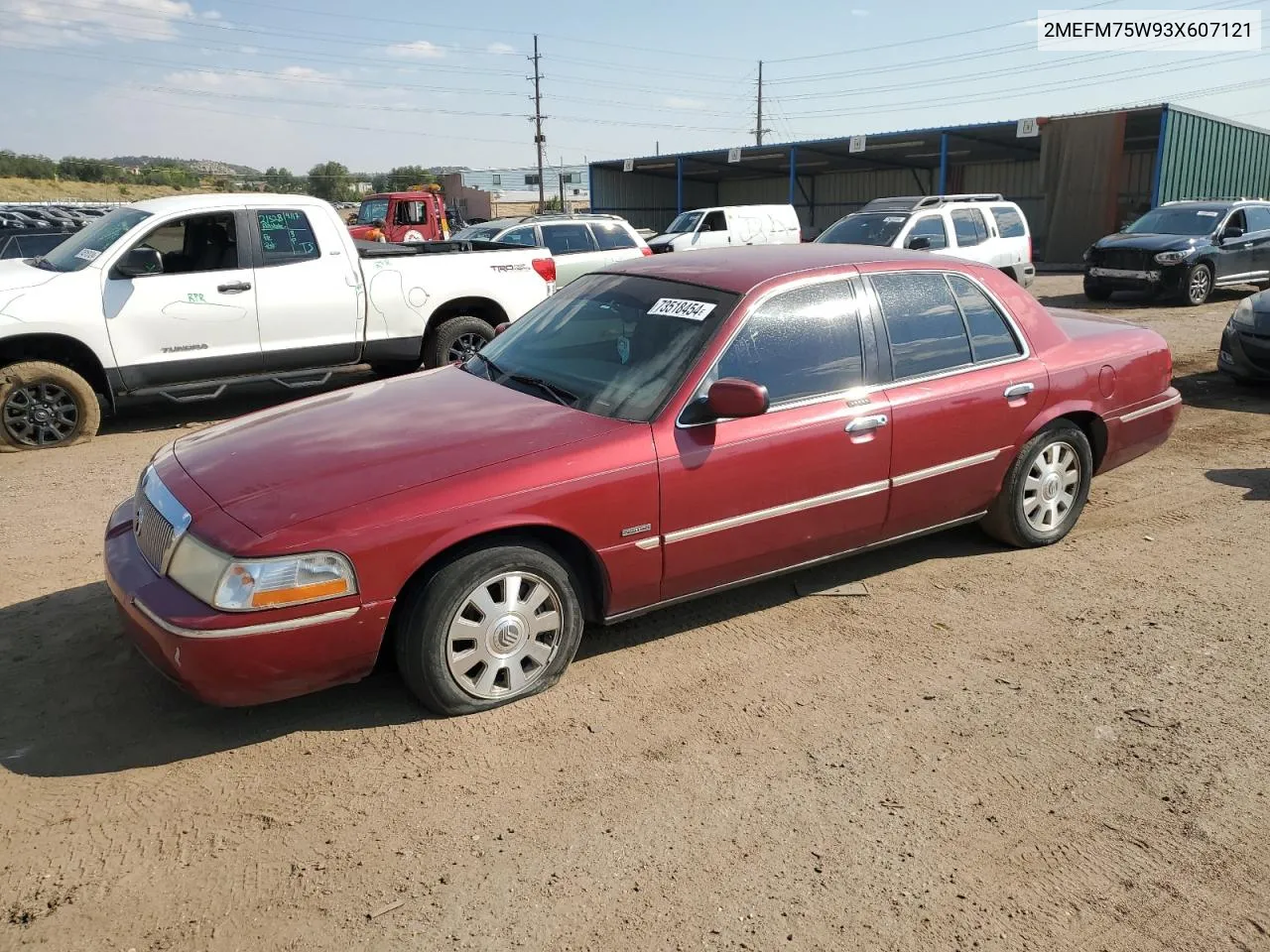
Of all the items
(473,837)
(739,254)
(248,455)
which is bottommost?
(473,837)

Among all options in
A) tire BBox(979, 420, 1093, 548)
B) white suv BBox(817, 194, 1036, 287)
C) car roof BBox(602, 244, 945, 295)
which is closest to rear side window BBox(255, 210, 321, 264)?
car roof BBox(602, 244, 945, 295)

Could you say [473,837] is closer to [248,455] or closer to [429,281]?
[248,455]

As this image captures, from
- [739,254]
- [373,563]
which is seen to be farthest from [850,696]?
[739,254]

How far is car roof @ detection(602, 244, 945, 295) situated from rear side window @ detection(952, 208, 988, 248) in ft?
35.5

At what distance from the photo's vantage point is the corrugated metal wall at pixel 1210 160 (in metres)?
26.6

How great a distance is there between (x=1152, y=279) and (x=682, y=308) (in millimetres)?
14259

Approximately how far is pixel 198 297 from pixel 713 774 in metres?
6.36

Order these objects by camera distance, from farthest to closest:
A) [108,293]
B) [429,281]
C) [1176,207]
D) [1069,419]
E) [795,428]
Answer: [1176,207] → [429,281] → [108,293] → [1069,419] → [795,428]

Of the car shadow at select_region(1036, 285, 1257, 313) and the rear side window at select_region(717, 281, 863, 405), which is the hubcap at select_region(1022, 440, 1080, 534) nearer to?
the rear side window at select_region(717, 281, 863, 405)

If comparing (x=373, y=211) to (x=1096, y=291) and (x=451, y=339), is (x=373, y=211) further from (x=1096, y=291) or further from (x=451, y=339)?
(x=451, y=339)

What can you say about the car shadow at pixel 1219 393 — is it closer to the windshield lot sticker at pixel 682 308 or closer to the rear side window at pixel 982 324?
the rear side window at pixel 982 324

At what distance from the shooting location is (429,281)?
29.0 ft

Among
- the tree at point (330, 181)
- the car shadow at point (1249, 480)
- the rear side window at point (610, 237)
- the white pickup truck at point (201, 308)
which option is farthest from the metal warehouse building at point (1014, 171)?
the tree at point (330, 181)

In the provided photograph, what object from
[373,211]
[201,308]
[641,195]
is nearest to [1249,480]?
[201,308]
